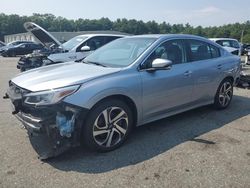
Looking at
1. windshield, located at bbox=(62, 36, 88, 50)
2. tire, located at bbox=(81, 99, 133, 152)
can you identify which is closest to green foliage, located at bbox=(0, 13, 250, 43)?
windshield, located at bbox=(62, 36, 88, 50)

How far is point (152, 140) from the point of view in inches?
182

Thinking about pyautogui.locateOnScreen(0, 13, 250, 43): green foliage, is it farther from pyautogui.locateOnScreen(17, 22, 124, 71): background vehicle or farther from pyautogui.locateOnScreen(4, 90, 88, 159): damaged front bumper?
pyautogui.locateOnScreen(4, 90, 88, 159): damaged front bumper

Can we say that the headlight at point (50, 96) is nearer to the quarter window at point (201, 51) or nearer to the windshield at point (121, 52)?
the windshield at point (121, 52)

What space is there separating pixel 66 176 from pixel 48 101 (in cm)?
93

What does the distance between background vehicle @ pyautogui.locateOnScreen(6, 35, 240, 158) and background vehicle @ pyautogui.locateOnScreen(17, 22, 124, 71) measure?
439 cm

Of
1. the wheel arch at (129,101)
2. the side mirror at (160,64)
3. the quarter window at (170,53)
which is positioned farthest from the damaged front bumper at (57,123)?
the quarter window at (170,53)

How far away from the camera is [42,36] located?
11812 mm

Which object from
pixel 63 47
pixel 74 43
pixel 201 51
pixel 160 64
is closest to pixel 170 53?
pixel 160 64

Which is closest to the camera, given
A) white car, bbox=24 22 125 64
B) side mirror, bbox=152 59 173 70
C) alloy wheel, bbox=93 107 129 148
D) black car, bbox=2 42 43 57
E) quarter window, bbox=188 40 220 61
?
alloy wheel, bbox=93 107 129 148

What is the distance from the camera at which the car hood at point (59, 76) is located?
12.7ft

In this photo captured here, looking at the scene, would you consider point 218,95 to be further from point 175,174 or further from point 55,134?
point 55,134

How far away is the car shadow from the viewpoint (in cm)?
382

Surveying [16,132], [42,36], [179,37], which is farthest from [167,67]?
[42,36]

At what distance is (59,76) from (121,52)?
1.31m
